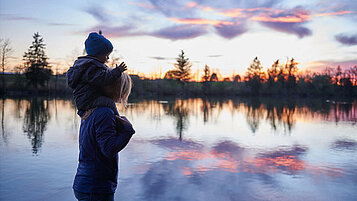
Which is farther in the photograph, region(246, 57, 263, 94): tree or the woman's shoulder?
region(246, 57, 263, 94): tree

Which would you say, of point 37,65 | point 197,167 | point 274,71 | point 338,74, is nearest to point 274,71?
point 274,71

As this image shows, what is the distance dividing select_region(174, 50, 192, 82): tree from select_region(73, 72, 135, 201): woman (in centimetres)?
7763

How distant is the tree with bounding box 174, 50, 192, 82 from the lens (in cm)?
7950

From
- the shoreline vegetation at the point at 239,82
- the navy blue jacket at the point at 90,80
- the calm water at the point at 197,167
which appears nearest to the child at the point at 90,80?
the navy blue jacket at the point at 90,80

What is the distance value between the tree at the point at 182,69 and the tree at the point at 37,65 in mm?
33625

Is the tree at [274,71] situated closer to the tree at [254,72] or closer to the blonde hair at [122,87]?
the tree at [254,72]

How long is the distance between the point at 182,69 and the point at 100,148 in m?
78.2

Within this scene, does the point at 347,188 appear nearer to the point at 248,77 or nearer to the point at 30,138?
the point at 30,138

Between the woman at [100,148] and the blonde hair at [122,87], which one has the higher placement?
the blonde hair at [122,87]

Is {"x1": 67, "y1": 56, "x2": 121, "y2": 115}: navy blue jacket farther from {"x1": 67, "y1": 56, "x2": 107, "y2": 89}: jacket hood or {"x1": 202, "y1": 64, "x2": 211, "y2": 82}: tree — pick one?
{"x1": 202, "y1": 64, "x2": 211, "y2": 82}: tree

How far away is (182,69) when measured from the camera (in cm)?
7962

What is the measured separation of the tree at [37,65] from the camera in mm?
53394

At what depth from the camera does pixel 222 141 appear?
1068 centimetres

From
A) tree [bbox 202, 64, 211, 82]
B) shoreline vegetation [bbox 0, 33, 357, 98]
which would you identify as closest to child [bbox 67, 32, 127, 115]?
shoreline vegetation [bbox 0, 33, 357, 98]
